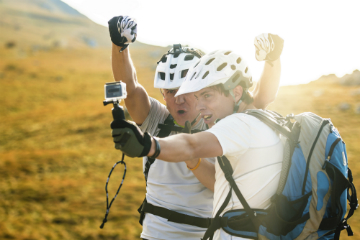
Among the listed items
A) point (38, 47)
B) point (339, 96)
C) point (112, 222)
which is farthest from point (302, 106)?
point (38, 47)

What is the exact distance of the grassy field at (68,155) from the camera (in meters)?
11.0

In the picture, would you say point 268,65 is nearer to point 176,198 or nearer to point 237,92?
point 237,92

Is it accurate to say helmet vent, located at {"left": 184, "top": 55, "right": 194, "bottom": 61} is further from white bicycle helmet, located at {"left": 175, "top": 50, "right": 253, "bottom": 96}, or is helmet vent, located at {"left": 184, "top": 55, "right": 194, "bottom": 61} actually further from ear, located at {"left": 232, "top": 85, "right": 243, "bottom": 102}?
ear, located at {"left": 232, "top": 85, "right": 243, "bottom": 102}

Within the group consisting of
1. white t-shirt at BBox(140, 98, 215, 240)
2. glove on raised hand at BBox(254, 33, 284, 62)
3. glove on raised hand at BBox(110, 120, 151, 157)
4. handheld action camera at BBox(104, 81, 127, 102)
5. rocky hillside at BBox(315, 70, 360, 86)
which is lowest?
rocky hillside at BBox(315, 70, 360, 86)

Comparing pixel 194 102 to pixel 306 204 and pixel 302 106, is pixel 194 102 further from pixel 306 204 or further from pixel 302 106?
pixel 302 106

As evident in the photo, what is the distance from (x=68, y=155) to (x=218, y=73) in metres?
18.1

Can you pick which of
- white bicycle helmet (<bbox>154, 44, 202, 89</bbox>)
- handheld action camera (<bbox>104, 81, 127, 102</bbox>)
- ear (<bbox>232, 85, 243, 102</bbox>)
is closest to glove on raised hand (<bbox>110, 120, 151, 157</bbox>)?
handheld action camera (<bbox>104, 81, 127, 102</bbox>)

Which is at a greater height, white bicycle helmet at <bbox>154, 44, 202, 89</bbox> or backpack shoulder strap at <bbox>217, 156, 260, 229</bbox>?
white bicycle helmet at <bbox>154, 44, 202, 89</bbox>

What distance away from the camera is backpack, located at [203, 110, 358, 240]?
87.7 inches

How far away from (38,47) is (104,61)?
66.7ft

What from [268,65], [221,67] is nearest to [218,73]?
[221,67]

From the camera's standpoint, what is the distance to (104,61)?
60.7 meters

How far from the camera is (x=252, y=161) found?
7.39 feet

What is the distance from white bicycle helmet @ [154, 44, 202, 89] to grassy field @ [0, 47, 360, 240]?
7.70 m
